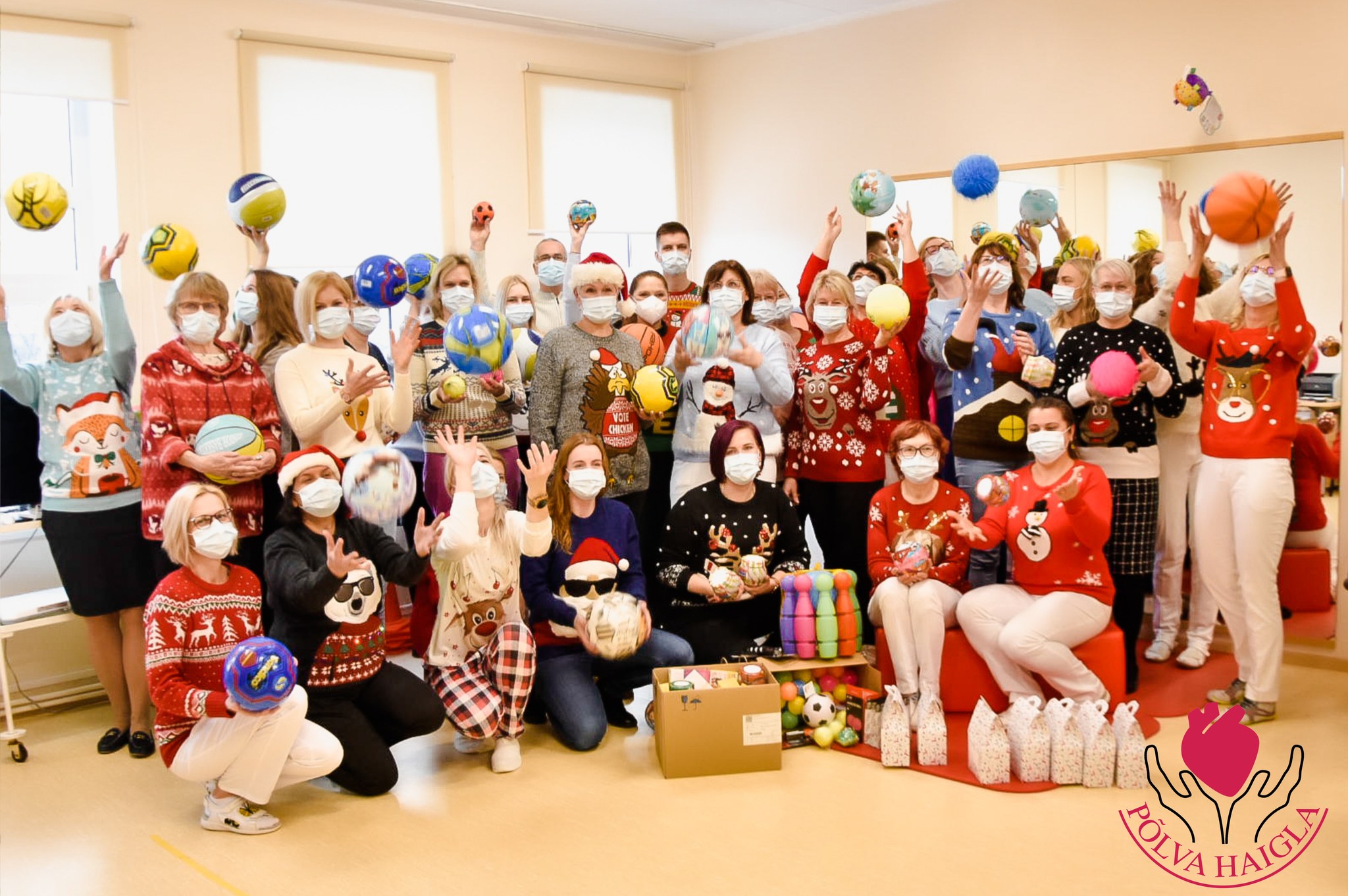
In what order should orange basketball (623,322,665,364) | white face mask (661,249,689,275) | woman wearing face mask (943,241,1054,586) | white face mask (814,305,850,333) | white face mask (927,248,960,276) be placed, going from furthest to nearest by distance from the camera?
white face mask (661,249,689,275) → white face mask (927,248,960,276) → orange basketball (623,322,665,364) → white face mask (814,305,850,333) → woman wearing face mask (943,241,1054,586)

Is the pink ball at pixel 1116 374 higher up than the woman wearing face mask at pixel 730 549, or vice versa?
the pink ball at pixel 1116 374

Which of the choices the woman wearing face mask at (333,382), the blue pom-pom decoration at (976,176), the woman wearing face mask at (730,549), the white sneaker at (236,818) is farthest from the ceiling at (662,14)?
the white sneaker at (236,818)

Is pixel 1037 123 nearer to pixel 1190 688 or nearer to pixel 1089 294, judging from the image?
pixel 1089 294

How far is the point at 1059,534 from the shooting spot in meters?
3.81

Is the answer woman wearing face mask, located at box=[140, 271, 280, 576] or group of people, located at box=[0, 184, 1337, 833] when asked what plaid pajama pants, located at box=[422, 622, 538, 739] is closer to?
group of people, located at box=[0, 184, 1337, 833]

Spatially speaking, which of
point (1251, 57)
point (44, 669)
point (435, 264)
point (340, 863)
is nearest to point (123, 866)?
point (340, 863)

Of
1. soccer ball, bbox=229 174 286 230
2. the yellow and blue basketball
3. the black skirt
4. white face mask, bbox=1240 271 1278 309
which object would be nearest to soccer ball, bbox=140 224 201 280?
soccer ball, bbox=229 174 286 230

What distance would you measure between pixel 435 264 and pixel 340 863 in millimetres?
2318

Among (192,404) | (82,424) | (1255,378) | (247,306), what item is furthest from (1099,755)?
(82,424)

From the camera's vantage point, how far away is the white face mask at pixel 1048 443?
12.5ft

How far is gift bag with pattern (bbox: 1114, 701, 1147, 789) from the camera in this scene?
343 cm

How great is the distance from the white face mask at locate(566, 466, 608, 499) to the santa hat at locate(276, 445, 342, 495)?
30.5 inches

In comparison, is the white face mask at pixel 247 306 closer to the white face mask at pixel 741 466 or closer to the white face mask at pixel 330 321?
the white face mask at pixel 330 321

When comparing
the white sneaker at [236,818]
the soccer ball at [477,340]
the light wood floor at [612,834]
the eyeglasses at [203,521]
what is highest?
the soccer ball at [477,340]
